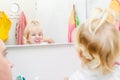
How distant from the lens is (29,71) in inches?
53.4

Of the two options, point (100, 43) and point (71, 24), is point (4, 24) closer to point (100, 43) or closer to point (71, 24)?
point (71, 24)

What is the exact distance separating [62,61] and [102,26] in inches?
20.2

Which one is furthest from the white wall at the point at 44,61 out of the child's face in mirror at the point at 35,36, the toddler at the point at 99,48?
the toddler at the point at 99,48

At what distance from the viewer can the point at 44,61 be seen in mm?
1395

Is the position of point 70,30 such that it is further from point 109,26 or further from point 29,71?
point 109,26

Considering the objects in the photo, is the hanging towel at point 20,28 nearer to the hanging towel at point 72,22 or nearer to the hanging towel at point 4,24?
the hanging towel at point 4,24

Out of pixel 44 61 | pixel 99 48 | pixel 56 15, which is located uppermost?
pixel 56 15

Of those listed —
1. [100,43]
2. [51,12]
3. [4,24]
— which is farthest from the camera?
[51,12]

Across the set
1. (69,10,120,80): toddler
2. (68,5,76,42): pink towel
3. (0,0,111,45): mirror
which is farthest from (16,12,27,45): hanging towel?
(69,10,120,80): toddler

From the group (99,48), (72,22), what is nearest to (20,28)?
(72,22)

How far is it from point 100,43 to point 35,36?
0.50 m

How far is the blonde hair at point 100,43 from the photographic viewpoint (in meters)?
0.97

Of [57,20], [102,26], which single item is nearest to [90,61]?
[102,26]

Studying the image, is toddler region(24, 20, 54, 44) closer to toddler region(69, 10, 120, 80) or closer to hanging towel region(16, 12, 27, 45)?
hanging towel region(16, 12, 27, 45)
